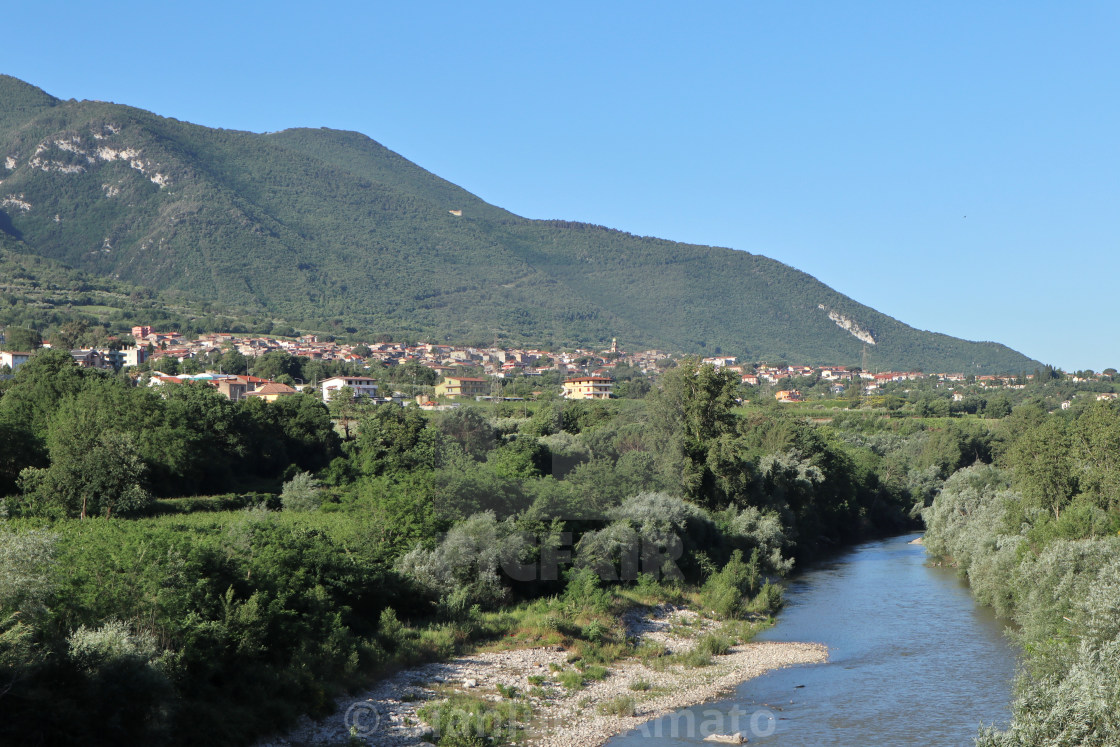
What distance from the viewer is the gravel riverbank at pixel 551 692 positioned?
15633mm

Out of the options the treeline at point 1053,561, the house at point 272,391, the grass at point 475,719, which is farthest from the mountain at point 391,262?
the grass at point 475,719

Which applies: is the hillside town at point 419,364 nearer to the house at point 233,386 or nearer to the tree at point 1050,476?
the house at point 233,386

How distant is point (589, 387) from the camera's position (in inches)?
2844

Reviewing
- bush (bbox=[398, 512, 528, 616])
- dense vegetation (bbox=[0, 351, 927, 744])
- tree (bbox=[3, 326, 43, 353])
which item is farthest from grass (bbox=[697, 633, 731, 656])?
tree (bbox=[3, 326, 43, 353])

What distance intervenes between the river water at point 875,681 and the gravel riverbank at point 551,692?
40 cm

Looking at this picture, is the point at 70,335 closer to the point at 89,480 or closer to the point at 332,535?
the point at 89,480

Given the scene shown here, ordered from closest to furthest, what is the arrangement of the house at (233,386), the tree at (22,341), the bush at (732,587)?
the bush at (732,587) < the house at (233,386) < the tree at (22,341)

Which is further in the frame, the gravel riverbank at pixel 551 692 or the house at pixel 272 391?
the house at pixel 272 391

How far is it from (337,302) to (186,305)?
22.6 meters

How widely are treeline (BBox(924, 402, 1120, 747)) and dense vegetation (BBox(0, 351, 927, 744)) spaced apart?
5.98 m

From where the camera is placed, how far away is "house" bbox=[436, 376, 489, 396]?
→ 5897 cm

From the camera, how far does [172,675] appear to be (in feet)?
47.0

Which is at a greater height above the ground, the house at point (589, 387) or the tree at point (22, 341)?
the house at point (589, 387)

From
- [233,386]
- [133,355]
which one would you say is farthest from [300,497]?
[133,355]
